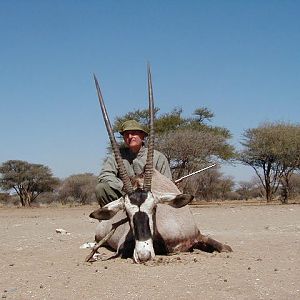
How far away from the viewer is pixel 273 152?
2641 centimetres

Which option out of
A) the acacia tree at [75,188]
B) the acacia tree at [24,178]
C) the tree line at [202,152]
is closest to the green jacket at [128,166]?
the tree line at [202,152]

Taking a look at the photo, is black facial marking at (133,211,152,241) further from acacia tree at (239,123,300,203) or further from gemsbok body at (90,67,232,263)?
acacia tree at (239,123,300,203)

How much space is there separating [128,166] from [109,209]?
1324 mm

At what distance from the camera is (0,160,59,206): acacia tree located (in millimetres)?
34678

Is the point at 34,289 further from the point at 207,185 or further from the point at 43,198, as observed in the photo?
the point at 43,198

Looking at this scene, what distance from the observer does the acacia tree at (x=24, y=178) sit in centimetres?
3468

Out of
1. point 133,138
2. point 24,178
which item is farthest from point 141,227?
point 24,178

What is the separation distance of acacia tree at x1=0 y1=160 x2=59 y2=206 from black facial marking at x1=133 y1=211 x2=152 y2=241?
30438 mm


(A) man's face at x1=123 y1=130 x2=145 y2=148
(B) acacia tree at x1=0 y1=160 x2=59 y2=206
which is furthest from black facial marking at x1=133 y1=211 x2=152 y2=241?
(B) acacia tree at x1=0 y1=160 x2=59 y2=206

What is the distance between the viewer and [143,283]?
402 cm

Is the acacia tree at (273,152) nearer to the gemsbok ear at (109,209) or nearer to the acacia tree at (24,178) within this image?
the acacia tree at (24,178)

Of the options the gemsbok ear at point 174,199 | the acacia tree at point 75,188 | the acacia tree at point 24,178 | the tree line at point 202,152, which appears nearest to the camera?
the gemsbok ear at point 174,199

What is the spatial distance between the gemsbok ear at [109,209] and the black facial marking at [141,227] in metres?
0.33

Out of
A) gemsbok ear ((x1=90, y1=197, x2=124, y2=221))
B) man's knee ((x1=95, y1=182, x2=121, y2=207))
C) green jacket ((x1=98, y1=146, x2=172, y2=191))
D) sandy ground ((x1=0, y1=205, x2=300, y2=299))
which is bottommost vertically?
sandy ground ((x1=0, y1=205, x2=300, y2=299))
